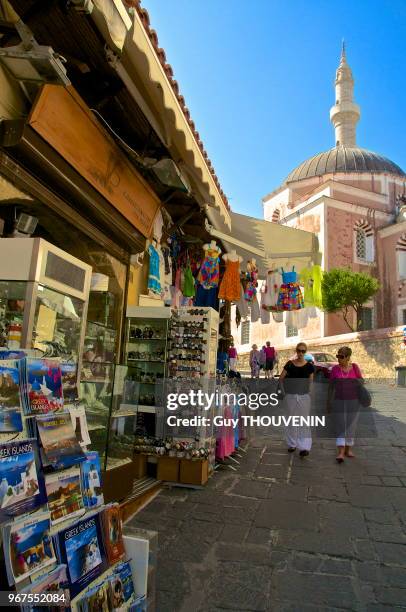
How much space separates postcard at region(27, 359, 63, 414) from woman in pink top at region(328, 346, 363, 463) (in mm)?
4581

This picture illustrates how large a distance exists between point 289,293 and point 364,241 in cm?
2370

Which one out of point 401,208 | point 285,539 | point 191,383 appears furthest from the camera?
point 401,208

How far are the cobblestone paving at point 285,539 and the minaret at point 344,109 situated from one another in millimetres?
35353

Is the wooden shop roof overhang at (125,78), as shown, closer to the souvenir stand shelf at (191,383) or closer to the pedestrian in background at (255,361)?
the souvenir stand shelf at (191,383)

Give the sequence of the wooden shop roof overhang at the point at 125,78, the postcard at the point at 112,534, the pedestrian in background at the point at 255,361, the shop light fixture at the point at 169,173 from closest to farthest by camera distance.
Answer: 1. the postcard at the point at 112,534
2. the wooden shop roof overhang at the point at 125,78
3. the shop light fixture at the point at 169,173
4. the pedestrian in background at the point at 255,361

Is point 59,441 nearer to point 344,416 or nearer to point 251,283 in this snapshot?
point 344,416

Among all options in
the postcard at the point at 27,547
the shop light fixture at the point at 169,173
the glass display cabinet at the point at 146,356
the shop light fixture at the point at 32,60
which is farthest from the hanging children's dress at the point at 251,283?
the postcard at the point at 27,547

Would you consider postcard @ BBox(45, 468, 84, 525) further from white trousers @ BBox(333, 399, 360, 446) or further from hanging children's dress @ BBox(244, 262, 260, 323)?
hanging children's dress @ BBox(244, 262, 260, 323)

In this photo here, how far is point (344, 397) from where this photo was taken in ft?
18.3

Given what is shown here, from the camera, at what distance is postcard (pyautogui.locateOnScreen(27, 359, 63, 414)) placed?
62.6 inches

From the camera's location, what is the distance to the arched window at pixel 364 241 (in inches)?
1127

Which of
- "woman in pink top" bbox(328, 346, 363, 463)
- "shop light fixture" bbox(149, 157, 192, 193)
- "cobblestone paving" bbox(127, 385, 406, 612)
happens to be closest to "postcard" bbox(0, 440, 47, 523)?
"cobblestone paving" bbox(127, 385, 406, 612)

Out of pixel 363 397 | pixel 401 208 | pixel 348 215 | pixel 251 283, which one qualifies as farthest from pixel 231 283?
pixel 401 208
